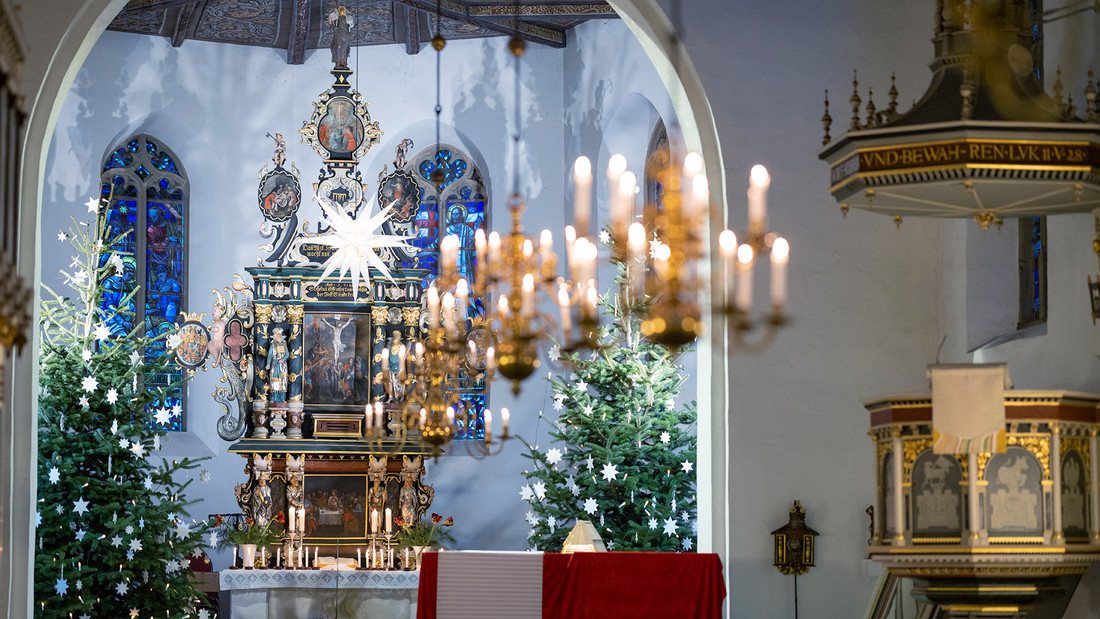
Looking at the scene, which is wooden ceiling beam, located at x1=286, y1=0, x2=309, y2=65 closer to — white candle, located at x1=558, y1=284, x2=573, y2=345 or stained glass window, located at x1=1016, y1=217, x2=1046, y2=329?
white candle, located at x1=558, y1=284, x2=573, y2=345

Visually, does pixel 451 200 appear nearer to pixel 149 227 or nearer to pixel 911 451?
pixel 149 227

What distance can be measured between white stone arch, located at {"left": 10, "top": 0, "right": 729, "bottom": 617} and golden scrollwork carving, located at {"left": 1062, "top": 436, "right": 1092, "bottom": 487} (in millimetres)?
3059

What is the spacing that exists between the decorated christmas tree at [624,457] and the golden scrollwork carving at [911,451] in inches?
203

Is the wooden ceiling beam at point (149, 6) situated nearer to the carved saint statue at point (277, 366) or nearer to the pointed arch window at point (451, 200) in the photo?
the pointed arch window at point (451, 200)

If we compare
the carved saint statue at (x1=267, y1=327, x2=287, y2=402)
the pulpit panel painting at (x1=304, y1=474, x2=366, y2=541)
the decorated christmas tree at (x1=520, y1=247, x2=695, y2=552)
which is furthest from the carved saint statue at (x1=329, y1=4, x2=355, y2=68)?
the decorated christmas tree at (x1=520, y1=247, x2=695, y2=552)

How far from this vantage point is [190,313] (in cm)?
1786

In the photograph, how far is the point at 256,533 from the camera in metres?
15.2

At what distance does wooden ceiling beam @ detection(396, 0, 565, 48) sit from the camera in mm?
17562

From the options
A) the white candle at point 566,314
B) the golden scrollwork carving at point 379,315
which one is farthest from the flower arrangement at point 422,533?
the white candle at point 566,314

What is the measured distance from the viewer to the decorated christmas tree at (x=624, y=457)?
13.2 m

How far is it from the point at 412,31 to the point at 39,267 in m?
9.10

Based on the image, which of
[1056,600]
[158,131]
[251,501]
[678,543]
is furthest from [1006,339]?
[158,131]

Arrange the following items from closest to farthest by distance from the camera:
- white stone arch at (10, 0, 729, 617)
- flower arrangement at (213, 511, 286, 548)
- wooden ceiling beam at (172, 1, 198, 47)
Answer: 1. white stone arch at (10, 0, 729, 617)
2. flower arrangement at (213, 511, 286, 548)
3. wooden ceiling beam at (172, 1, 198, 47)

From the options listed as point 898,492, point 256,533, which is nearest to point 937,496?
point 898,492
